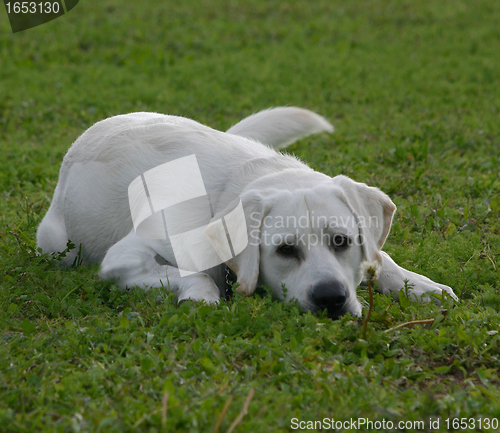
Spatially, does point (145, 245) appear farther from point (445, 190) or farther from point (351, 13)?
point (351, 13)

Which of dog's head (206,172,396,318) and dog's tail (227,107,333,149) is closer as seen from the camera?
dog's head (206,172,396,318)

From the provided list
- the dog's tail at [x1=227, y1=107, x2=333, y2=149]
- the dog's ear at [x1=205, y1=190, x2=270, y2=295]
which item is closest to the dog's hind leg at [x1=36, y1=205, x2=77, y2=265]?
the dog's ear at [x1=205, y1=190, x2=270, y2=295]

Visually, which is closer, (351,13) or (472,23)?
(472,23)

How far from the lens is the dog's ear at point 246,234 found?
3846 mm

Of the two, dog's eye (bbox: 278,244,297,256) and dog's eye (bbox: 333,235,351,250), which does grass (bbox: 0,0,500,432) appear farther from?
dog's eye (bbox: 333,235,351,250)

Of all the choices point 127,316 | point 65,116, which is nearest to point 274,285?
point 127,316

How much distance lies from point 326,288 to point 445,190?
3227 millimetres

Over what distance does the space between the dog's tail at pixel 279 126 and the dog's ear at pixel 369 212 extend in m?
2.03

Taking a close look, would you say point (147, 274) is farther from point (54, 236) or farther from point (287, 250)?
point (54, 236)

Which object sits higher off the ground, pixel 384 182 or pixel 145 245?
pixel 145 245

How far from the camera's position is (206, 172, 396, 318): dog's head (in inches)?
142

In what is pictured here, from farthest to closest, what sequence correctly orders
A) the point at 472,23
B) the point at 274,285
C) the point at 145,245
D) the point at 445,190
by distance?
the point at 472,23 → the point at 445,190 → the point at 145,245 → the point at 274,285

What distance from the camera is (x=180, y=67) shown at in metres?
12.1

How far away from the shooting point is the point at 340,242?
3.82 meters
